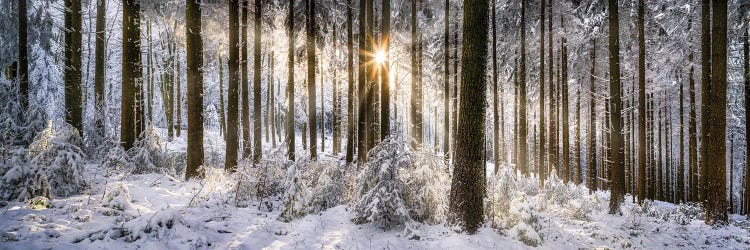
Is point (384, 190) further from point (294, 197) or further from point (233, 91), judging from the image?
point (233, 91)

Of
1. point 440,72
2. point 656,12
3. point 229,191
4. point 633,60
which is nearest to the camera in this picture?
point 229,191

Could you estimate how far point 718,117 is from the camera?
30.9 feet

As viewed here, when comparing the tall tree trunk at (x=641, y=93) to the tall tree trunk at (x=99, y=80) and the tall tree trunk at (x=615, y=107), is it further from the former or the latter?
the tall tree trunk at (x=99, y=80)

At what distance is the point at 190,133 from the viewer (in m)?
9.34

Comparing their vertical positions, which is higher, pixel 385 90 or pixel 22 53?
pixel 22 53

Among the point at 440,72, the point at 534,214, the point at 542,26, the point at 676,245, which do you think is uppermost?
the point at 542,26

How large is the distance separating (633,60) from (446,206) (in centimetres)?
1581

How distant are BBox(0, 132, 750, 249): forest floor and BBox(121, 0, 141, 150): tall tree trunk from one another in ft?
8.14

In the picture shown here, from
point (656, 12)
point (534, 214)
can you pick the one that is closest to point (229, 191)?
point (534, 214)

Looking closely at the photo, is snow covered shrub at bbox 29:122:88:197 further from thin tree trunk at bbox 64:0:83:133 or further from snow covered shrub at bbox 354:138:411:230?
snow covered shrub at bbox 354:138:411:230

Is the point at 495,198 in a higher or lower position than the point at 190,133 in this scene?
lower

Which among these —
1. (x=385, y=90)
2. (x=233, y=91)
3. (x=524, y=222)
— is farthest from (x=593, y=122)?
(x=233, y=91)

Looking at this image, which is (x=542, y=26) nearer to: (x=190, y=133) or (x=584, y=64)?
(x=584, y=64)

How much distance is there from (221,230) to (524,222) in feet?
16.8
